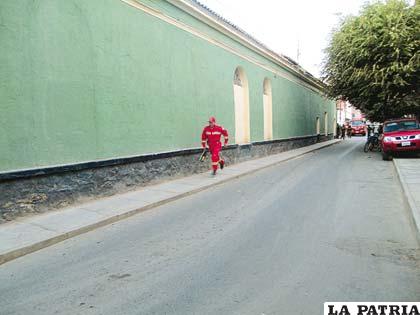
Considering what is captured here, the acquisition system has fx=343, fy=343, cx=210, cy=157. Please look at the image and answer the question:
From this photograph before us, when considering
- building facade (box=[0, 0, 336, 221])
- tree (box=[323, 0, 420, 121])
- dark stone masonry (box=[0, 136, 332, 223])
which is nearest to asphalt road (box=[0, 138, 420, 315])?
dark stone masonry (box=[0, 136, 332, 223])

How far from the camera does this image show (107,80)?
326 inches

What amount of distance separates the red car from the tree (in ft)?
9.67

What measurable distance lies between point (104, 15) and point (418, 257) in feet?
26.2

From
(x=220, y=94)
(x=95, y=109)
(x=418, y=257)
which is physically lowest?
(x=418, y=257)

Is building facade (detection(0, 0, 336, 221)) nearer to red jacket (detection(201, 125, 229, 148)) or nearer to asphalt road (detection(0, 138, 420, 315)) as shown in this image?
red jacket (detection(201, 125, 229, 148))

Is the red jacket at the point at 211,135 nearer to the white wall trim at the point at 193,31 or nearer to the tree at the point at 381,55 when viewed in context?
the white wall trim at the point at 193,31

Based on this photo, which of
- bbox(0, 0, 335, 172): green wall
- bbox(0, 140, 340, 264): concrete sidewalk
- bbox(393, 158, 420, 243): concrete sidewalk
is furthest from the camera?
bbox(0, 0, 335, 172): green wall

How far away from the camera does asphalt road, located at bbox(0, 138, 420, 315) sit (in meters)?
3.32

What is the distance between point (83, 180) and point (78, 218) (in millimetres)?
1449

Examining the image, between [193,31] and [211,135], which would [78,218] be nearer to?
[211,135]

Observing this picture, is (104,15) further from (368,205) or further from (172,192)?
(368,205)

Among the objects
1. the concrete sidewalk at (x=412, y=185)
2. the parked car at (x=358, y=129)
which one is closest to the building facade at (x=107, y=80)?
the concrete sidewalk at (x=412, y=185)

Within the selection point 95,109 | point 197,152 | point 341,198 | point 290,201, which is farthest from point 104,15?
point 341,198

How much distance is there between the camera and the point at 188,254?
15.0 ft
